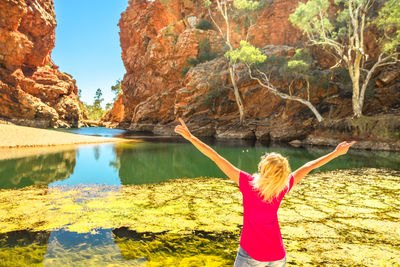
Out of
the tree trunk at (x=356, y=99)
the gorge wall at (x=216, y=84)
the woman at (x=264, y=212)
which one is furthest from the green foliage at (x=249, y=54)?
the woman at (x=264, y=212)

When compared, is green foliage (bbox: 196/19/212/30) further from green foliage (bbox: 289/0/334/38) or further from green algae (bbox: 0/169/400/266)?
green algae (bbox: 0/169/400/266)

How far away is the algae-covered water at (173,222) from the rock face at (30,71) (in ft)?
163

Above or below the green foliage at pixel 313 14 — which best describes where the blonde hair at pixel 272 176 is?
below

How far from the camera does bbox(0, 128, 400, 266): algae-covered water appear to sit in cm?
354

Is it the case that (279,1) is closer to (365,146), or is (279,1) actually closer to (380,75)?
(380,75)

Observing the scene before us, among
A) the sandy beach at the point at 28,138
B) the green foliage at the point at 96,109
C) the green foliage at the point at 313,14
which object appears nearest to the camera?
the sandy beach at the point at 28,138

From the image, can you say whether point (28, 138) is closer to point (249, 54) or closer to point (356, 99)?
point (249, 54)

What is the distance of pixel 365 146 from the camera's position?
2123 centimetres

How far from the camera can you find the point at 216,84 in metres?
39.4

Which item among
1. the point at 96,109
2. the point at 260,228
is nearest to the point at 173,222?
the point at 260,228

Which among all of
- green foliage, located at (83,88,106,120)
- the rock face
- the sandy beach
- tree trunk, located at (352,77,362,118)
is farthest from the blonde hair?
green foliage, located at (83,88,106,120)

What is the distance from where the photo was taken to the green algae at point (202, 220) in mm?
3611

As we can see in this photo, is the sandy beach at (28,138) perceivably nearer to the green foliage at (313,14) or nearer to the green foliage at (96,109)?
the green foliage at (313,14)

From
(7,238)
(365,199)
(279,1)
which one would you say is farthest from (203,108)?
(7,238)
